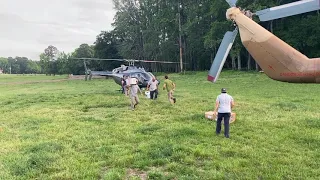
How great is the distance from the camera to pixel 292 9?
520cm

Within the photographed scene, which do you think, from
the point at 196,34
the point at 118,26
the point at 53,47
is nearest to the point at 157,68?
the point at 118,26

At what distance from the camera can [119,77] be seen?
24828mm

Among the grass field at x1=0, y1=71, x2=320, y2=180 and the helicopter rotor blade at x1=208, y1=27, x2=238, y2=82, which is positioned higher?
the helicopter rotor blade at x1=208, y1=27, x2=238, y2=82

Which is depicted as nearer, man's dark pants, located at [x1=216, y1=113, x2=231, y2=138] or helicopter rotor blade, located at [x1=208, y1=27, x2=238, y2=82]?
helicopter rotor blade, located at [x1=208, y1=27, x2=238, y2=82]

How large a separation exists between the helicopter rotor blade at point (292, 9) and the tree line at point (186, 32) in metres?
30.0

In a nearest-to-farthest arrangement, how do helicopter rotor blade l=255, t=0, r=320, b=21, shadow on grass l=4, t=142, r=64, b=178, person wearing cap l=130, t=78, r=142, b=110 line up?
helicopter rotor blade l=255, t=0, r=320, b=21
shadow on grass l=4, t=142, r=64, b=178
person wearing cap l=130, t=78, r=142, b=110

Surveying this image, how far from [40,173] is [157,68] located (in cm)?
5951

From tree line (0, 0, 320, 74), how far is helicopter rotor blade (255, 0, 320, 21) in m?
30.0

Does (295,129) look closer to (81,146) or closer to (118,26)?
(81,146)

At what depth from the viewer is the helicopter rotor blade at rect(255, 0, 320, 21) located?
4934mm

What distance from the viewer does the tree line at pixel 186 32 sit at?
126ft

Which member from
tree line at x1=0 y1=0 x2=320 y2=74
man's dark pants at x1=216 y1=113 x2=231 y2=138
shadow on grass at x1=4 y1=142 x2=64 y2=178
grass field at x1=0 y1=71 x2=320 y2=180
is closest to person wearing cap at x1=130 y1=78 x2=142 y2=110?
grass field at x1=0 y1=71 x2=320 y2=180

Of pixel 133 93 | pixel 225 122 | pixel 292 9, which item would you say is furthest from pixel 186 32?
pixel 292 9

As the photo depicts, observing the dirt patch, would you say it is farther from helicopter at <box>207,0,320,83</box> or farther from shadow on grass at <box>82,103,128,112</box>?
shadow on grass at <box>82,103,128,112</box>
